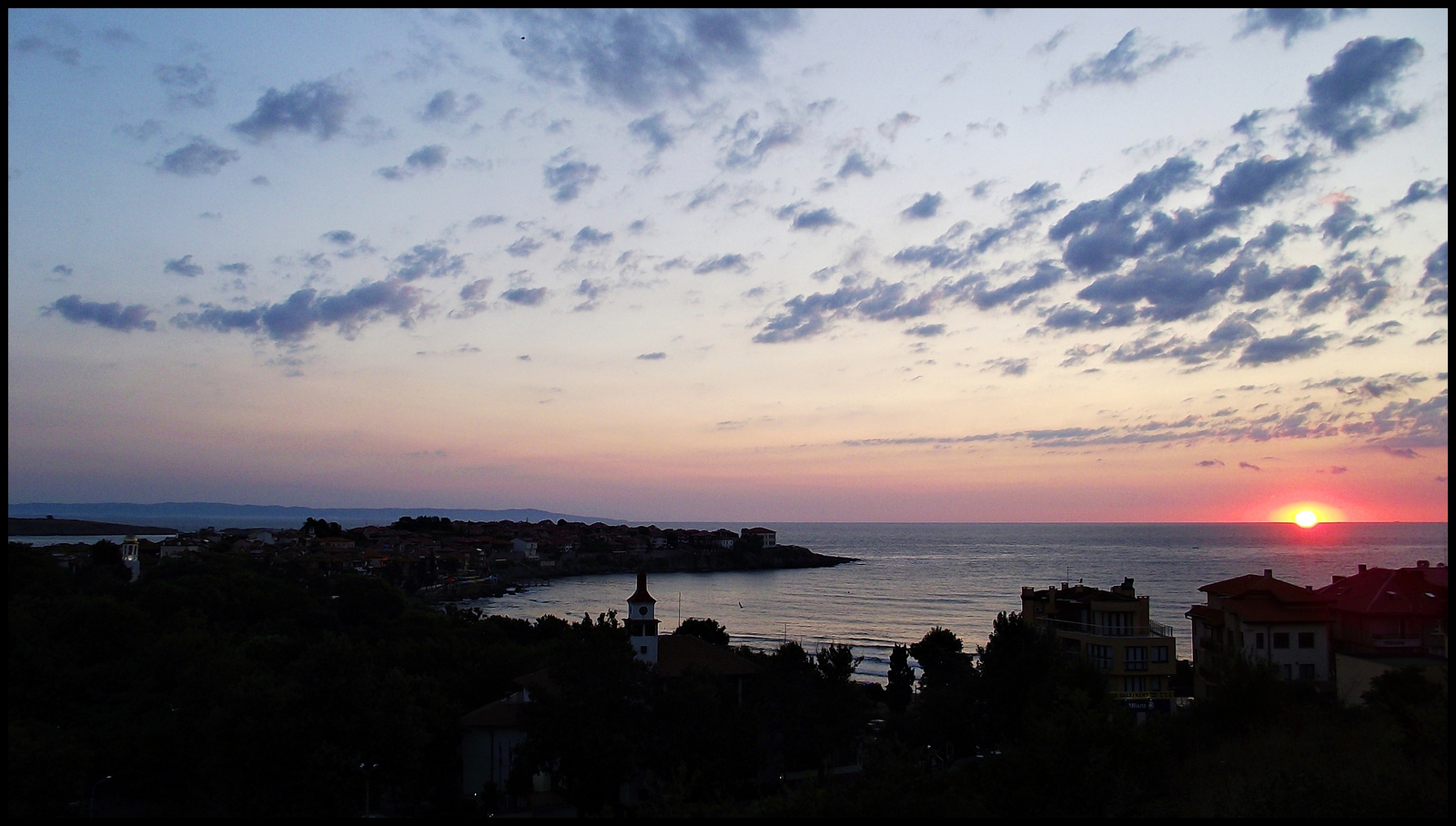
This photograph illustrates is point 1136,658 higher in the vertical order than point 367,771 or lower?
lower

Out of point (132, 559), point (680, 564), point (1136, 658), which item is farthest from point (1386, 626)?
point (680, 564)

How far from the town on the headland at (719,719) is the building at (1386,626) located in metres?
0.08

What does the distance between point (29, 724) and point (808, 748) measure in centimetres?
1604

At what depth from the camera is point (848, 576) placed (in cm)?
10519

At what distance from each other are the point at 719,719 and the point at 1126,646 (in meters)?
16.8

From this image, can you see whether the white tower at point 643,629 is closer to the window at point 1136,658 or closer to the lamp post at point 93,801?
the lamp post at point 93,801

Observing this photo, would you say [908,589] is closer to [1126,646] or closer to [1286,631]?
[1126,646]

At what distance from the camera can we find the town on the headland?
41.9ft

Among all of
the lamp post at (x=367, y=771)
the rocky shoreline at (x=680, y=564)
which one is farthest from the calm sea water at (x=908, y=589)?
the lamp post at (x=367, y=771)

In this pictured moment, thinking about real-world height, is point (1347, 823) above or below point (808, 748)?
above

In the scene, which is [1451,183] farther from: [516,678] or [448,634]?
[448,634]

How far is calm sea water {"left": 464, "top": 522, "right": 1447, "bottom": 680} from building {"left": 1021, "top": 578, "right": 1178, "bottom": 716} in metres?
15.7

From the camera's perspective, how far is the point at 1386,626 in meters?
24.2

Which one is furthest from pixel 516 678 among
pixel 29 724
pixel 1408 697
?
pixel 1408 697
